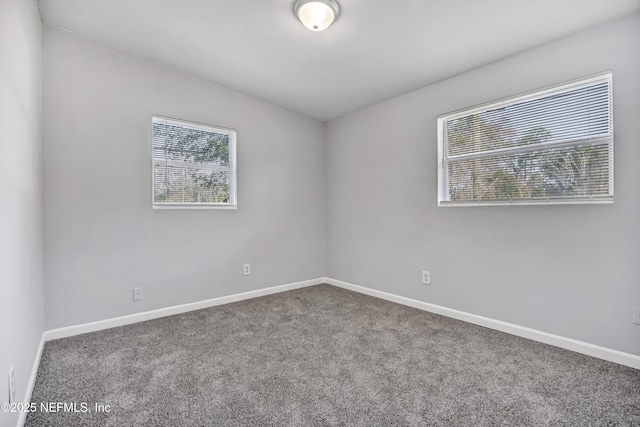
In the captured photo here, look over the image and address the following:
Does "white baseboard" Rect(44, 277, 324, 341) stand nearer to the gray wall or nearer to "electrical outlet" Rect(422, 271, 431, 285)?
the gray wall

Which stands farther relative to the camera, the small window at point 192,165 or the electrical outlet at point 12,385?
the small window at point 192,165

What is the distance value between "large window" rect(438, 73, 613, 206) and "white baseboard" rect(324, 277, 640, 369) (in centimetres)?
105

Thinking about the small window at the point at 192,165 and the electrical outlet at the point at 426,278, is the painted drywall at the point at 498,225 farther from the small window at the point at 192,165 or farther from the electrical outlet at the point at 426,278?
the small window at the point at 192,165

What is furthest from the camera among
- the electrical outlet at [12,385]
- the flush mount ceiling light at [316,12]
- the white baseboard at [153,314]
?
the white baseboard at [153,314]

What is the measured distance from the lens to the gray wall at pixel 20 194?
139 cm

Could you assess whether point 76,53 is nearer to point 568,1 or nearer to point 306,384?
point 306,384

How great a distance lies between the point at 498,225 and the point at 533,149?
0.68 m

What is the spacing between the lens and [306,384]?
1.90m

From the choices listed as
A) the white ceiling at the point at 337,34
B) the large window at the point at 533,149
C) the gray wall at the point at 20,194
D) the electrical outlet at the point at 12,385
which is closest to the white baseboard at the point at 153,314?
the gray wall at the point at 20,194

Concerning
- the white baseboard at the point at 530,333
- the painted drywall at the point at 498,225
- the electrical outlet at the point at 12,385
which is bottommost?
the white baseboard at the point at 530,333

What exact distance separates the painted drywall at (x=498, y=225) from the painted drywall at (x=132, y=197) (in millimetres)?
1099

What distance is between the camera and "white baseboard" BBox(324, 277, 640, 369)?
7.00 ft

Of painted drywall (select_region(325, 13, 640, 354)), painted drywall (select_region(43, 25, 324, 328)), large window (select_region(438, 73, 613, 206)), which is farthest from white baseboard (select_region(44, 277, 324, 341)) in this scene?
large window (select_region(438, 73, 613, 206))

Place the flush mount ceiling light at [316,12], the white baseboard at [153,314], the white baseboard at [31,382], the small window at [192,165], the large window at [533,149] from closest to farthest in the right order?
the white baseboard at [31,382] → the flush mount ceiling light at [316,12] → the large window at [533,149] → the white baseboard at [153,314] → the small window at [192,165]
